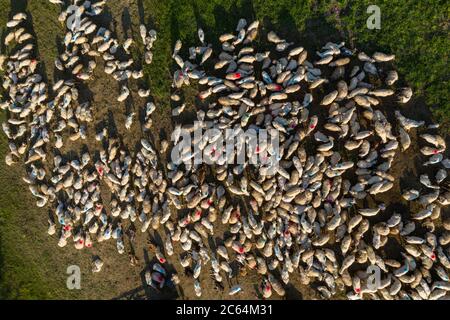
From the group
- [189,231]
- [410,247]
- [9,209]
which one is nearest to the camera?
[410,247]

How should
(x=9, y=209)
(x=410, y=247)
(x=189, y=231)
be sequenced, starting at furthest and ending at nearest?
(x=9, y=209), (x=189, y=231), (x=410, y=247)

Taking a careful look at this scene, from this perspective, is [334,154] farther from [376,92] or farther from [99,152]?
[99,152]

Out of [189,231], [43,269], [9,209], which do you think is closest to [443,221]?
[189,231]
